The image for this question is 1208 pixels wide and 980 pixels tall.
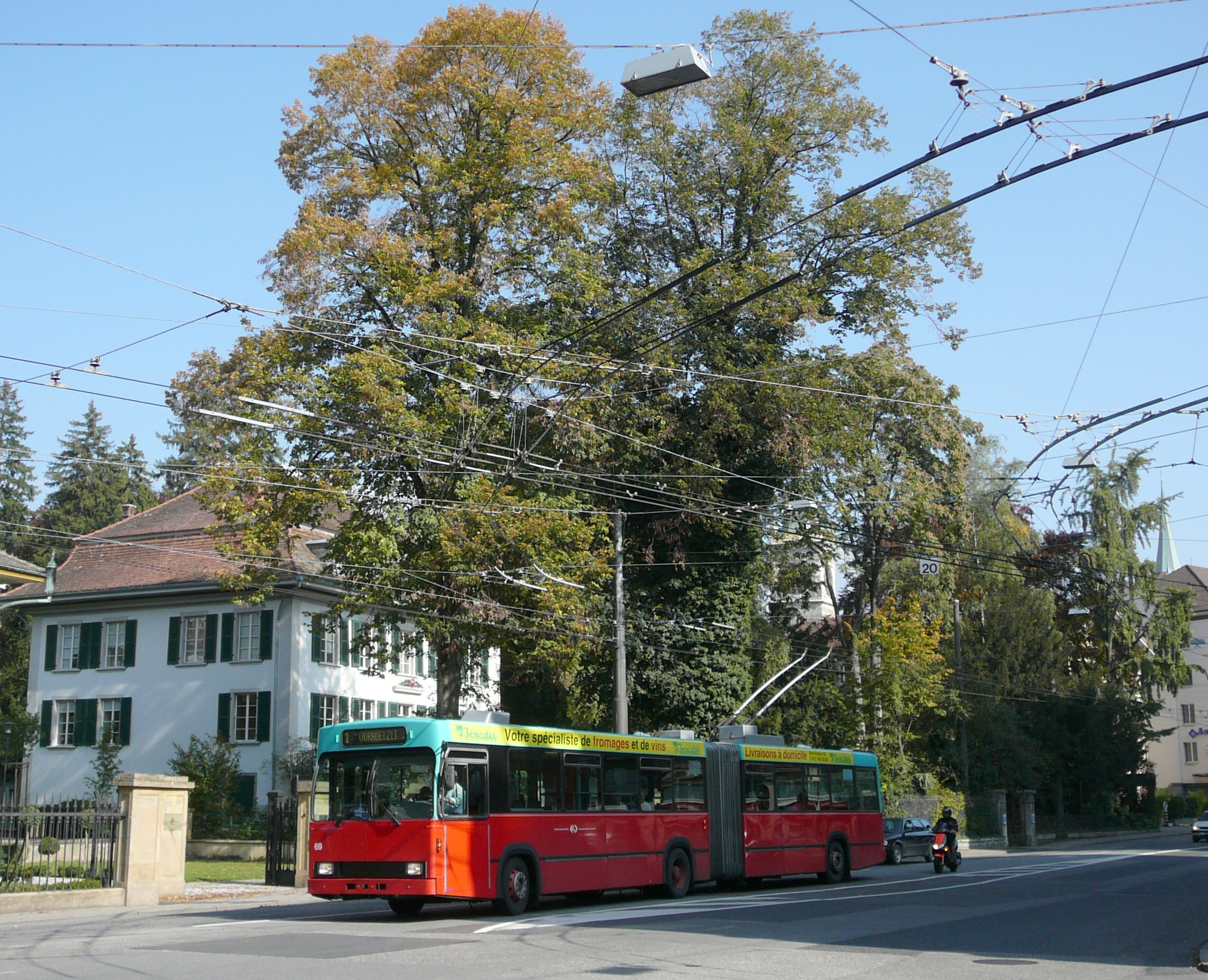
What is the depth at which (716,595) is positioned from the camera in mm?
34719

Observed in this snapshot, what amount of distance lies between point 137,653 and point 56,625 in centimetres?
387

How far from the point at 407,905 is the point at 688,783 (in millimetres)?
5931

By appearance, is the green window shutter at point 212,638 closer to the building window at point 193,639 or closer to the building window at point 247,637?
the building window at point 193,639

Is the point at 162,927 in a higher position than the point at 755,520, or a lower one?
lower

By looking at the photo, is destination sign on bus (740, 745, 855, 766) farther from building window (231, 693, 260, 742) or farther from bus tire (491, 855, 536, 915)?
building window (231, 693, 260, 742)

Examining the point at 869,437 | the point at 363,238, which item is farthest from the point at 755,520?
the point at 363,238

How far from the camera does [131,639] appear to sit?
4200cm

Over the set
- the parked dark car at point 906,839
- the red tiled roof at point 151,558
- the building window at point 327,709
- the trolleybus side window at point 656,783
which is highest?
the red tiled roof at point 151,558

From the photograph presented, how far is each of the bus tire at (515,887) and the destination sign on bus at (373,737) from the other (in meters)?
2.30

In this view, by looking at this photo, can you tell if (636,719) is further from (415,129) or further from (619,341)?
(415,129)

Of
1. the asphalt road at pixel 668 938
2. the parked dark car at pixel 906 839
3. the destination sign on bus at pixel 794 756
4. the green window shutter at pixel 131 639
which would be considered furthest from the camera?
the green window shutter at pixel 131 639

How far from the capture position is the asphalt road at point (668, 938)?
35.9 feet

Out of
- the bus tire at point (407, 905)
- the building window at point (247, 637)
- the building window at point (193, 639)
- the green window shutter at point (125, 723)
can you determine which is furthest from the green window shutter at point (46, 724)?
the bus tire at point (407, 905)

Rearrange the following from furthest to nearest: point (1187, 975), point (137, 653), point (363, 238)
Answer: point (137, 653), point (363, 238), point (1187, 975)
